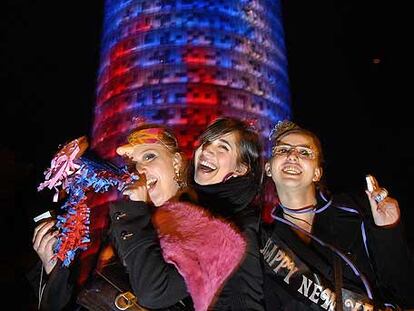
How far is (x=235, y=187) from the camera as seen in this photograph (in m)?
1.84

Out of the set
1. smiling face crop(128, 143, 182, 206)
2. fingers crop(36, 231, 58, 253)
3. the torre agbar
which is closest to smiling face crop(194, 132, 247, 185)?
smiling face crop(128, 143, 182, 206)

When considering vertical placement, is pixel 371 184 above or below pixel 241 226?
above

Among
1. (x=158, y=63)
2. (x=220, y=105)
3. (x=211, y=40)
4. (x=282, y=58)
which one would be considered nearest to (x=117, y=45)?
(x=158, y=63)

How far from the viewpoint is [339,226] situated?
1872 millimetres

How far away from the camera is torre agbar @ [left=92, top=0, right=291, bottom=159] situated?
9.42 m

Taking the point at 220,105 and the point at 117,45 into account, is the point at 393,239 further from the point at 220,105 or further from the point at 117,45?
the point at 117,45

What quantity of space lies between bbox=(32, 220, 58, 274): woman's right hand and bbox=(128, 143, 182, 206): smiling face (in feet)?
1.25

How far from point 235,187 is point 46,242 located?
0.73m

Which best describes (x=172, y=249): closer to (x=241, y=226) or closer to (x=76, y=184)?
(x=241, y=226)

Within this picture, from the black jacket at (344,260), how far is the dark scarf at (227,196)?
0.15 m

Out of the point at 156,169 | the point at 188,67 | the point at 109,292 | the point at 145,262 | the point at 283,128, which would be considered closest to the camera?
the point at 145,262

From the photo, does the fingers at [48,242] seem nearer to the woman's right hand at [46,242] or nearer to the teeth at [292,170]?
the woman's right hand at [46,242]

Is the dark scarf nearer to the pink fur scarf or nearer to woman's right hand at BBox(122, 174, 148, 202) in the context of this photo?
the pink fur scarf

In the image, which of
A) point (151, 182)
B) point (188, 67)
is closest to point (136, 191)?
point (151, 182)
